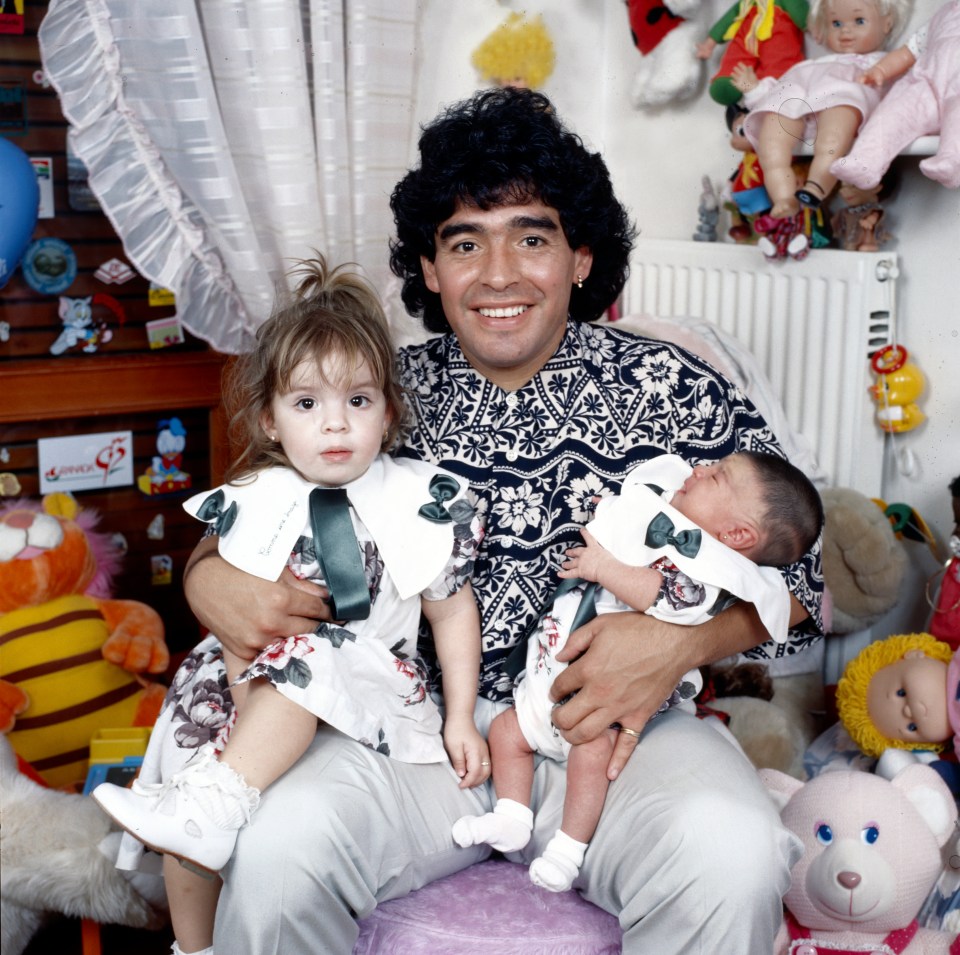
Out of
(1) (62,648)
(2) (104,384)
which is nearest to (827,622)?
(1) (62,648)

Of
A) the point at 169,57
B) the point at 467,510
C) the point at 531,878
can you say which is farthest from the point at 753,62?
the point at 531,878

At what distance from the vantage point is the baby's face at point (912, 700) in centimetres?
189

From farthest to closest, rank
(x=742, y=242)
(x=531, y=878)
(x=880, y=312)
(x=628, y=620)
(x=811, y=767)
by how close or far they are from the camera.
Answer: (x=742, y=242)
(x=880, y=312)
(x=811, y=767)
(x=628, y=620)
(x=531, y=878)

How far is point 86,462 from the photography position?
2.46 metres

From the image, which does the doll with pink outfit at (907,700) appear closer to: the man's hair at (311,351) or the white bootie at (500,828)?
the white bootie at (500,828)

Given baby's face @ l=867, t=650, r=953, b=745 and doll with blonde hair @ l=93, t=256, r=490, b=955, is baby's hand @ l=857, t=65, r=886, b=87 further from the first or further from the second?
doll with blonde hair @ l=93, t=256, r=490, b=955

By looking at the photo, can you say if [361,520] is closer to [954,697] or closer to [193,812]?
[193,812]

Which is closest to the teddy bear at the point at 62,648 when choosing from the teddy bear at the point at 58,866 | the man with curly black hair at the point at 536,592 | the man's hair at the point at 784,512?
the teddy bear at the point at 58,866

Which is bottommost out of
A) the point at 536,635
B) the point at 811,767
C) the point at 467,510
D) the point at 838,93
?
the point at 811,767

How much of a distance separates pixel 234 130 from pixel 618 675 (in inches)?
49.3

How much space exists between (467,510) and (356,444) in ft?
0.63

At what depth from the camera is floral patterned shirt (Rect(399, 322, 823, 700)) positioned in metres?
1.68

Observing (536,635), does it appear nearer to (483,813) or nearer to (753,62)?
(483,813)

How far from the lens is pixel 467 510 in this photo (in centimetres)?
160
